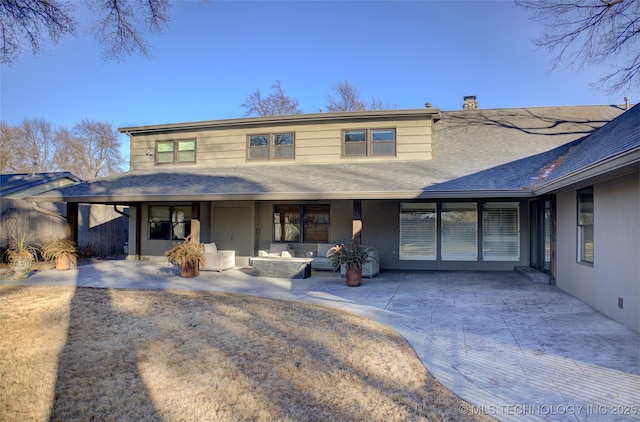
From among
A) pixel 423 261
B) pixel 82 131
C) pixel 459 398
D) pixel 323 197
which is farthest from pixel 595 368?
pixel 82 131

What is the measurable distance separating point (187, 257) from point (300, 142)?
493 cm

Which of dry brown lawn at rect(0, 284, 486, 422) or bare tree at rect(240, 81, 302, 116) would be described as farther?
bare tree at rect(240, 81, 302, 116)

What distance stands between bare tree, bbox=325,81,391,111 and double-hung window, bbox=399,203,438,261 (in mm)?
15370

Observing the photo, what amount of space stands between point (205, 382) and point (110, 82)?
10.3m

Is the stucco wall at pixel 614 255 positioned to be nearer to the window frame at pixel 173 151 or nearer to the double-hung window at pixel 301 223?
the double-hung window at pixel 301 223

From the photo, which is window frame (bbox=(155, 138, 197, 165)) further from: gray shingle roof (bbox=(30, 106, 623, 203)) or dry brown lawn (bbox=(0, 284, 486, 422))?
dry brown lawn (bbox=(0, 284, 486, 422))

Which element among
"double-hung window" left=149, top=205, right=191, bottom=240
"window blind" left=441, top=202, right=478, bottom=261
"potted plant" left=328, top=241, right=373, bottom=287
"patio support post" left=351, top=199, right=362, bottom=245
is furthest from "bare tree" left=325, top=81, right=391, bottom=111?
"potted plant" left=328, top=241, right=373, bottom=287

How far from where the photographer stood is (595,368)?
12.6 feet

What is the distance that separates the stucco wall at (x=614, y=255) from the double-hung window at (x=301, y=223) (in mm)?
6507

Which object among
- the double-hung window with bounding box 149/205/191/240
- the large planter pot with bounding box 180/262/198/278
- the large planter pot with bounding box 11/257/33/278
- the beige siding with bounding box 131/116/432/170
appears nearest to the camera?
the large planter pot with bounding box 11/257/33/278

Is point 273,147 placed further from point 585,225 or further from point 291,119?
point 585,225

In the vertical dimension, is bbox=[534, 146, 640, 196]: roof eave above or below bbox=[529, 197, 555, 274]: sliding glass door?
above

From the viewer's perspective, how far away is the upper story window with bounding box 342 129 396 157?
1156 cm

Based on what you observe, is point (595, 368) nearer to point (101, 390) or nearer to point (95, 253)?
point (101, 390)
